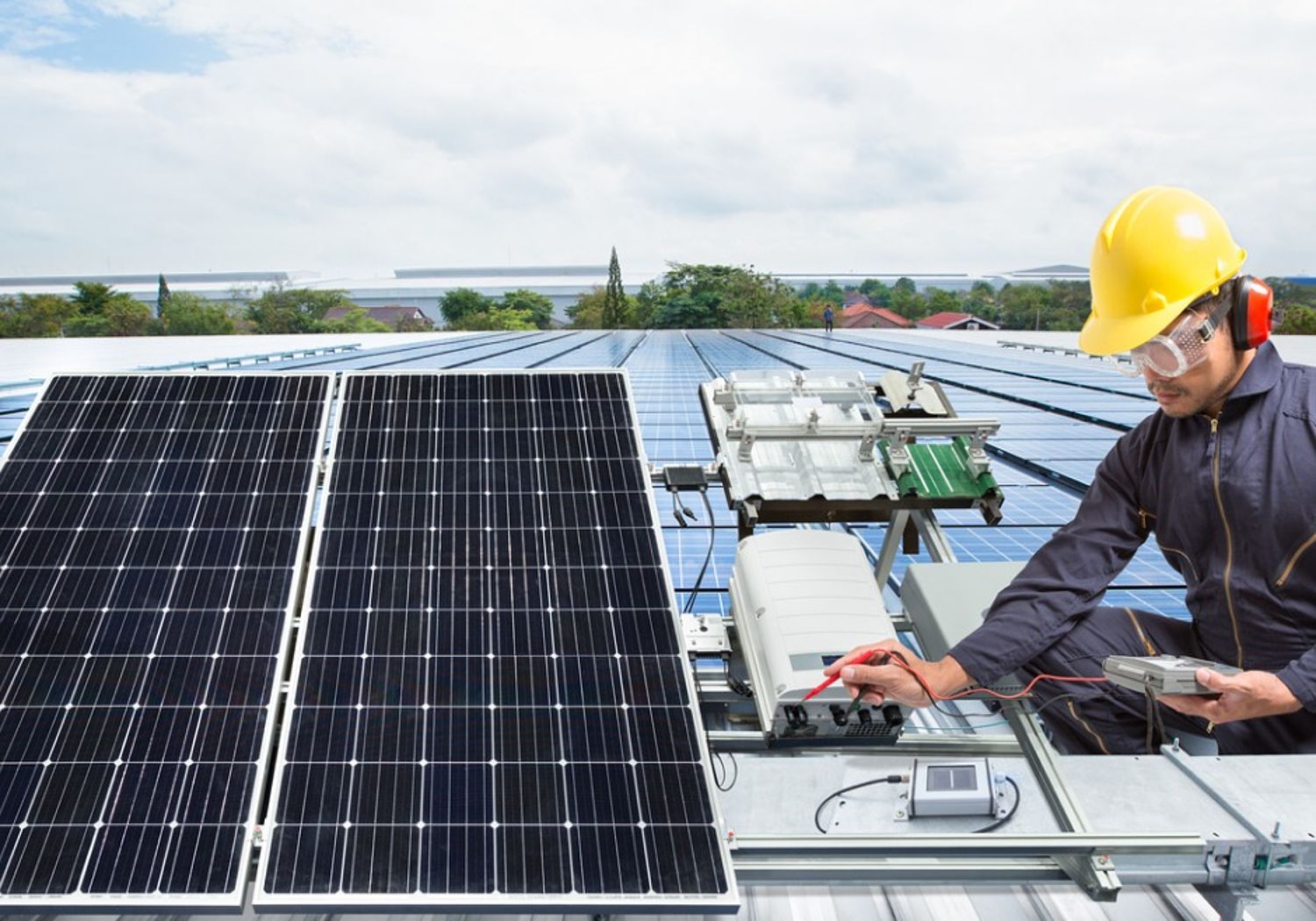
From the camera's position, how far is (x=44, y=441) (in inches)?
154

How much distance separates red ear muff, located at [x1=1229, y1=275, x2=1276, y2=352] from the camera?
10.1ft

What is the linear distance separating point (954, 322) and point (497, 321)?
29.8m

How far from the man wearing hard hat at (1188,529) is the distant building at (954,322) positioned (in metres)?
53.4

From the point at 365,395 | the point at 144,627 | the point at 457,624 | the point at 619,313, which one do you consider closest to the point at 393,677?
the point at 457,624

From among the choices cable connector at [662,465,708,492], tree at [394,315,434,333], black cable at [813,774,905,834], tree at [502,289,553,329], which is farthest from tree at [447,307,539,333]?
black cable at [813,774,905,834]

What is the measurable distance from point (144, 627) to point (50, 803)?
0.67 metres

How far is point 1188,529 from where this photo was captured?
11.3ft

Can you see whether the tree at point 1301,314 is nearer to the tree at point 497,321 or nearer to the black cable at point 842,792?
the black cable at point 842,792

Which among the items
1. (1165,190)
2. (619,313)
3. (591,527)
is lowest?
(619,313)

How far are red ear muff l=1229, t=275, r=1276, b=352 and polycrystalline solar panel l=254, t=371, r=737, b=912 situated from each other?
7.26 ft

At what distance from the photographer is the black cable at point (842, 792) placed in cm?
305

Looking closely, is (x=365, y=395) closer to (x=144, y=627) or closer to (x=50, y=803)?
(x=144, y=627)

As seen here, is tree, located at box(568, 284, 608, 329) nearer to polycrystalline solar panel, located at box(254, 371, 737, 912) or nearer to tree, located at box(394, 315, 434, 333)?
tree, located at box(394, 315, 434, 333)

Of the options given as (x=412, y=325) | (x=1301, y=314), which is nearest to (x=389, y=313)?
(x=412, y=325)
